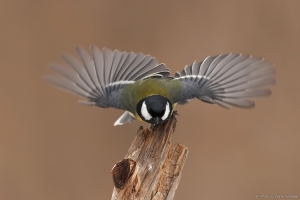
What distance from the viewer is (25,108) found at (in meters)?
3.08

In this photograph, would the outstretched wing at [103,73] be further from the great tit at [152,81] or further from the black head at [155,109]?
the black head at [155,109]

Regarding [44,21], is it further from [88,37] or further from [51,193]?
[51,193]

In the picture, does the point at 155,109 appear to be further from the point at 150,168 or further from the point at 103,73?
the point at 103,73

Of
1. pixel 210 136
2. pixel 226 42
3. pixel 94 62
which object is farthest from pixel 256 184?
pixel 94 62

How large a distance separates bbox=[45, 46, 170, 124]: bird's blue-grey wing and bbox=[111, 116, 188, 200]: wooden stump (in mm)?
420

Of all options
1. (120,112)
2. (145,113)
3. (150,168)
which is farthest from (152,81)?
(120,112)

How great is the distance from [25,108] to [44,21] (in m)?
0.56

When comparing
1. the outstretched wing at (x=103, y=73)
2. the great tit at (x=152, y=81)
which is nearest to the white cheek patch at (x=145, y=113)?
the great tit at (x=152, y=81)

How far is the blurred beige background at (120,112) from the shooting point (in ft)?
10.00

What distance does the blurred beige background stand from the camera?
3.05 m

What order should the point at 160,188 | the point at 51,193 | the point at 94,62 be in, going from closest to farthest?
the point at 160,188
the point at 94,62
the point at 51,193

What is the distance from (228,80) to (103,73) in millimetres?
575

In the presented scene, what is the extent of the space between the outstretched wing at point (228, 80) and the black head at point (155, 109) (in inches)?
6.7

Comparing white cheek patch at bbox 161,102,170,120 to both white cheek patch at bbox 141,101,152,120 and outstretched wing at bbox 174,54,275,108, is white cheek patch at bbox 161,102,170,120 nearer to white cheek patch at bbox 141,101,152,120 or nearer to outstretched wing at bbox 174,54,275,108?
white cheek patch at bbox 141,101,152,120
